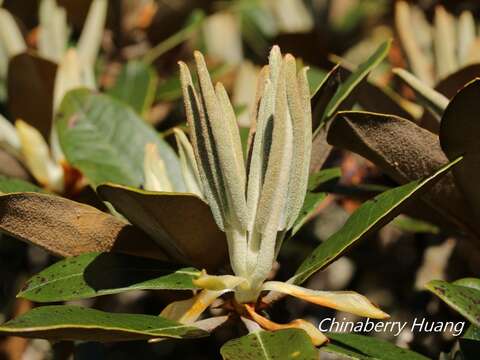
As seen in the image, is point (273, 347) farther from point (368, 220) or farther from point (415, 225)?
point (415, 225)

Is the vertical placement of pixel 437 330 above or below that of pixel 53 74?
below

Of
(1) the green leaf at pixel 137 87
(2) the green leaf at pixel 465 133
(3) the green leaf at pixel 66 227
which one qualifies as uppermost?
(2) the green leaf at pixel 465 133

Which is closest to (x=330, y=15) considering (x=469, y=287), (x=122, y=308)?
(x=122, y=308)

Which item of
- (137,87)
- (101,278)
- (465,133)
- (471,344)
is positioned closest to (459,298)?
(471,344)

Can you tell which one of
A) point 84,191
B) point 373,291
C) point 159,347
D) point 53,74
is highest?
point 53,74

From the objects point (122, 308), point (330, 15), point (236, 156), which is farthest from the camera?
point (330, 15)

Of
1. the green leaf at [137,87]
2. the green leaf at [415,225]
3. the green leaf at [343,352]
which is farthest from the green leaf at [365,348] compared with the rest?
the green leaf at [137,87]

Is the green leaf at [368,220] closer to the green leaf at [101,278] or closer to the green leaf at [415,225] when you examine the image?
the green leaf at [101,278]

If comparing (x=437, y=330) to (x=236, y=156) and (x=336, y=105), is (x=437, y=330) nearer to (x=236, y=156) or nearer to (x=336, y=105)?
(x=336, y=105)
